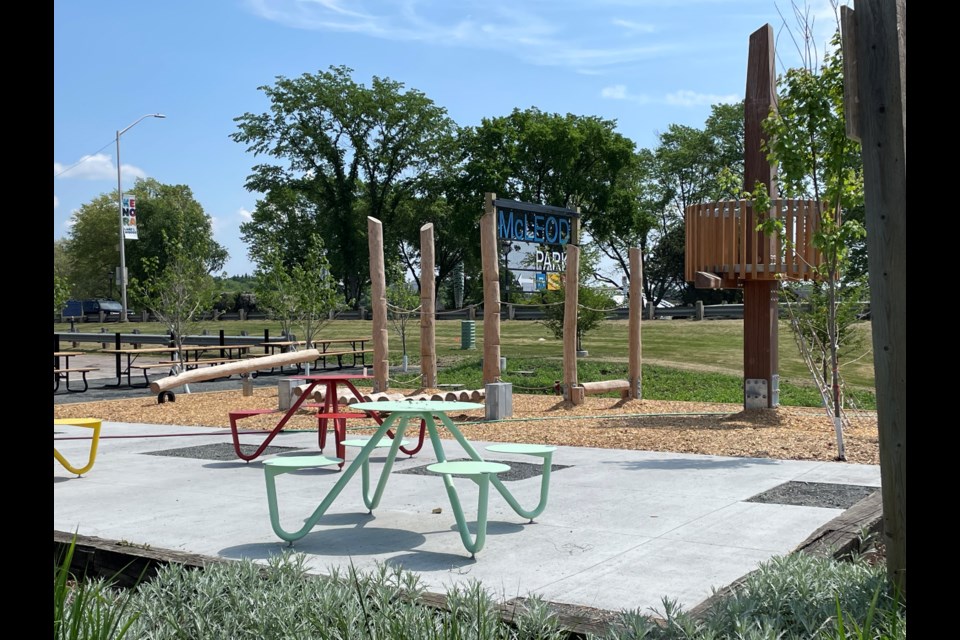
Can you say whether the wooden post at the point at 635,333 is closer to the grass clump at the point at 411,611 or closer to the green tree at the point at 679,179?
the grass clump at the point at 411,611

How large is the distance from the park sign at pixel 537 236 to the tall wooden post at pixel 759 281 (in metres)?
6.01

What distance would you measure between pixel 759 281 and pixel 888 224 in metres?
9.68

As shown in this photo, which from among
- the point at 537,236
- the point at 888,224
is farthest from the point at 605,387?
the point at 888,224

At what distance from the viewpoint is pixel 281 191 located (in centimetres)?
6150

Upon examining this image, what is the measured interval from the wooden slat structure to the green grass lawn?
153 centimetres

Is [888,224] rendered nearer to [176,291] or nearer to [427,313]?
[427,313]

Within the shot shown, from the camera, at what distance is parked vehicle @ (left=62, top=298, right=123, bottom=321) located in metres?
61.0

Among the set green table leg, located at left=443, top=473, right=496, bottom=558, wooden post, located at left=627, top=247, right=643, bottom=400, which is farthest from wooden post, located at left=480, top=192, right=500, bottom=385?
green table leg, located at left=443, top=473, right=496, bottom=558

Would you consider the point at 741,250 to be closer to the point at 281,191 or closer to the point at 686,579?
the point at 686,579

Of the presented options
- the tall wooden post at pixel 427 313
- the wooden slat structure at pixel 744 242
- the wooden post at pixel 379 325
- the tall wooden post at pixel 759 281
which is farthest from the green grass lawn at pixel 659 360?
the wooden post at pixel 379 325

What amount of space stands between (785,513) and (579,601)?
278cm

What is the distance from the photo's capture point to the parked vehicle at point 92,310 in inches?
2400

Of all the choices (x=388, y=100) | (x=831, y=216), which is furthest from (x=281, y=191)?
(x=831, y=216)

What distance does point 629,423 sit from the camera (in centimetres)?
1280
